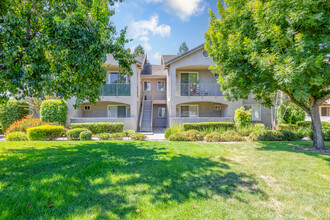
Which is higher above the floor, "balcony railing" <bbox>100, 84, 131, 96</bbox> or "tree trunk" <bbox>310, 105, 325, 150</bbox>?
"balcony railing" <bbox>100, 84, 131, 96</bbox>

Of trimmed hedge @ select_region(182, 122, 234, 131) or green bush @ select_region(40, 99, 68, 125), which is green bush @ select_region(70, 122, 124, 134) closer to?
green bush @ select_region(40, 99, 68, 125)

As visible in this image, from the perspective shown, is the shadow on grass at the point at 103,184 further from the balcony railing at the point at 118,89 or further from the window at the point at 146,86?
the window at the point at 146,86

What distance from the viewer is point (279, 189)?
3.61 m

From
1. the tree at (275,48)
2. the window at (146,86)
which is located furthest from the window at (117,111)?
the tree at (275,48)

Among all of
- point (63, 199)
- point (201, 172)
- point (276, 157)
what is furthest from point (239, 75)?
point (63, 199)

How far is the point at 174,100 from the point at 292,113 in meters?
11.1

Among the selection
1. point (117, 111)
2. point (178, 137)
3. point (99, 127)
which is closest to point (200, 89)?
point (178, 137)

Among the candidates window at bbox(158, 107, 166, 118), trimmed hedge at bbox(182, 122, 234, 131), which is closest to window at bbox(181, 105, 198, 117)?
window at bbox(158, 107, 166, 118)

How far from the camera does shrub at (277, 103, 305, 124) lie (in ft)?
48.7

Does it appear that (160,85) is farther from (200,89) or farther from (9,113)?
(9,113)

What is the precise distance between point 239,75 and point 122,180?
21.4ft

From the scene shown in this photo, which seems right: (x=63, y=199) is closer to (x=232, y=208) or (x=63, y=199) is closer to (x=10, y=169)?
(x=10, y=169)

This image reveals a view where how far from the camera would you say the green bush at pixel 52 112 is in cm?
1322

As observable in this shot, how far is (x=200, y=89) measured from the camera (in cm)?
1777
